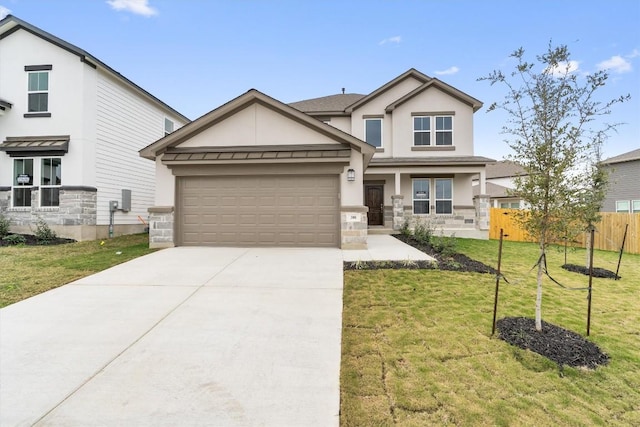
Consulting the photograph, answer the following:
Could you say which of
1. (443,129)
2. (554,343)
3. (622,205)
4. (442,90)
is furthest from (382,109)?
(622,205)

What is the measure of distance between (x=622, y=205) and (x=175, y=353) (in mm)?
26524

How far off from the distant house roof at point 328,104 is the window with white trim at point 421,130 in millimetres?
3802

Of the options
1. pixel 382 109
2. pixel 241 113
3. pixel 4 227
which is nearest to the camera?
pixel 241 113

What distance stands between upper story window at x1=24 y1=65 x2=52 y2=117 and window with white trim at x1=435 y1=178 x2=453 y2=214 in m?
17.0

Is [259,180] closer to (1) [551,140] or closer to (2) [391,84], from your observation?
(1) [551,140]

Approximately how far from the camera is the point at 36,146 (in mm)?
11094

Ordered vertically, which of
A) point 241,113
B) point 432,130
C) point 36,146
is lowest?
point 36,146

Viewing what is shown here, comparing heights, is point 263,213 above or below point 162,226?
above

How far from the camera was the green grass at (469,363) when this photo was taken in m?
2.51

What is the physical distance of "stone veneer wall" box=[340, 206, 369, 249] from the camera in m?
9.23

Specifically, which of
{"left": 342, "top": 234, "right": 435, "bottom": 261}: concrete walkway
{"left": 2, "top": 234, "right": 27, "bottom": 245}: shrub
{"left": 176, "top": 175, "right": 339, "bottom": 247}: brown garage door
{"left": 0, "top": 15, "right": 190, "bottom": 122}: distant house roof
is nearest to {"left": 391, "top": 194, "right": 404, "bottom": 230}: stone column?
{"left": 342, "top": 234, "right": 435, "bottom": 261}: concrete walkway

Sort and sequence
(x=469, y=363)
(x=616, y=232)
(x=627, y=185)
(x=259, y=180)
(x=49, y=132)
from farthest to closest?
(x=627, y=185) → (x=616, y=232) → (x=49, y=132) → (x=259, y=180) → (x=469, y=363)

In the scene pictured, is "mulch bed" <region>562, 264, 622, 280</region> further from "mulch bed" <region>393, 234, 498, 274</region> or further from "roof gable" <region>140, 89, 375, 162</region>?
"roof gable" <region>140, 89, 375, 162</region>

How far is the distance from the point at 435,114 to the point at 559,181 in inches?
490
